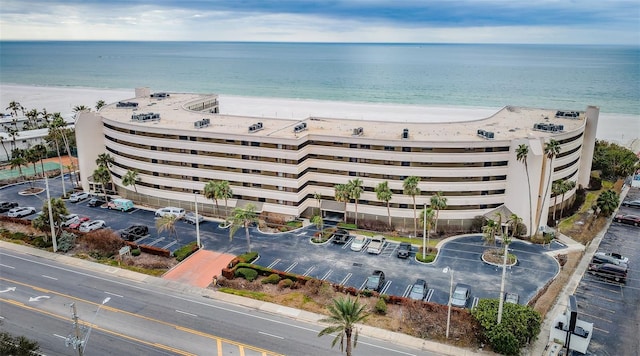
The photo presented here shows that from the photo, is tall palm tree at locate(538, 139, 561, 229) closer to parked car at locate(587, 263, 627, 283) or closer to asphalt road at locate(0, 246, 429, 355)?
parked car at locate(587, 263, 627, 283)

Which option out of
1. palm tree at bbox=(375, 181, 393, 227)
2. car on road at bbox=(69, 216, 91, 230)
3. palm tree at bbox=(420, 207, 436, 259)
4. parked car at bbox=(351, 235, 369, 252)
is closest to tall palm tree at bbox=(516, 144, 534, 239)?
palm tree at bbox=(420, 207, 436, 259)

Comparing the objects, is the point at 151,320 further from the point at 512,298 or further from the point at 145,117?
the point at 145,117

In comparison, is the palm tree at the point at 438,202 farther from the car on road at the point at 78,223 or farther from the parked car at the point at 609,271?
the car on road at the point at 78,223

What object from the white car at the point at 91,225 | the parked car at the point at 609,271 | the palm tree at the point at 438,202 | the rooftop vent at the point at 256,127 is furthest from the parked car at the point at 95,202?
the parked car at the point at 609,271

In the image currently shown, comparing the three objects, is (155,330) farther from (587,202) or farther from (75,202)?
(587,202)

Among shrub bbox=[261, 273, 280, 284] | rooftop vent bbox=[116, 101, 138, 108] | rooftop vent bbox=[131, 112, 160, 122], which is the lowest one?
shrub bbox=[261, 273, 280, 284]

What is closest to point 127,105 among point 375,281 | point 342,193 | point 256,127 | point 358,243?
point 256,127
